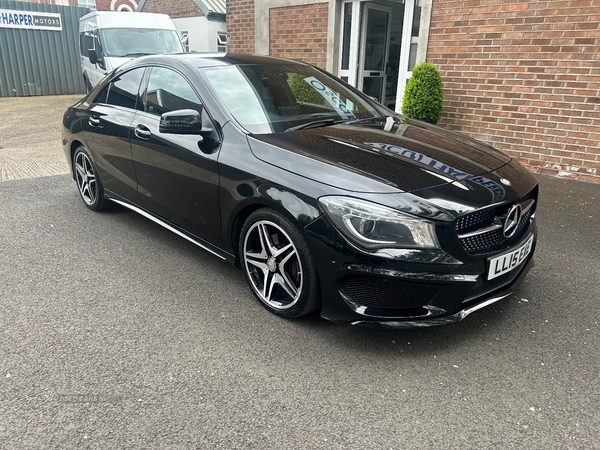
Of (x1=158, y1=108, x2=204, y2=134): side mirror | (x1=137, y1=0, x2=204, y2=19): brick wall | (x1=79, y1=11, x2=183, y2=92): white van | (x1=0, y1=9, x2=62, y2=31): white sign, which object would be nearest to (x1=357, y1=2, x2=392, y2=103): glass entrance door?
(x1=79, y1=11, x2=183, y2=92): white van

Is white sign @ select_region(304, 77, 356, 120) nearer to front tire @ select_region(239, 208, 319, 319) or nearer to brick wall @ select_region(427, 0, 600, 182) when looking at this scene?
front tire @ select_region(239, 208, 319, 319)

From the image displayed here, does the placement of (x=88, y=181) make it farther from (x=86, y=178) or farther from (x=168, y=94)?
(x=168, y=94)

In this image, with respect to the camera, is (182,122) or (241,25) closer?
(182,122)

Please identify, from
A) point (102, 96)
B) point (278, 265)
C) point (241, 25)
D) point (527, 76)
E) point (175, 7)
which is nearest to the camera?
point (278, 265)

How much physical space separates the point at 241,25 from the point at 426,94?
5.01m

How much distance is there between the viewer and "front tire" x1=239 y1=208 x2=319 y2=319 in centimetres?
266

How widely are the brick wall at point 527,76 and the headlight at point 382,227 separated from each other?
4805mm

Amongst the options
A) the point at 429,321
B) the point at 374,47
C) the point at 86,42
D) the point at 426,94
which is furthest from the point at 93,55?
the point at 429,321

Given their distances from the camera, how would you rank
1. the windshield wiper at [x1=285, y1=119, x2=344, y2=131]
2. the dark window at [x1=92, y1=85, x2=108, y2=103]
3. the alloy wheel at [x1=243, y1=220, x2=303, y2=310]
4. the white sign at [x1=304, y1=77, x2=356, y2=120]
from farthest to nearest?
the dark window at [x1=92, y1=85, x2=108, y2=103] → the white sign at [x1=304, y1=77, x2=356, y2=120] → the windshield wiper at [x1=285, y1=119, x2=344, y2=131] → the alloy wheel at [x1=243, y1=220, x2=303, y2=310]

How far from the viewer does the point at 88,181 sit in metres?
4.80

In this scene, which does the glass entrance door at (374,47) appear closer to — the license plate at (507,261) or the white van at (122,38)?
the white van at (122,38)

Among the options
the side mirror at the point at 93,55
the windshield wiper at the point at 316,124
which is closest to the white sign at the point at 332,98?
the windshield wiper at the point at 316,124

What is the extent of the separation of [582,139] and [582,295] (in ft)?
11.8

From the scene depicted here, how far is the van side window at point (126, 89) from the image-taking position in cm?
396
